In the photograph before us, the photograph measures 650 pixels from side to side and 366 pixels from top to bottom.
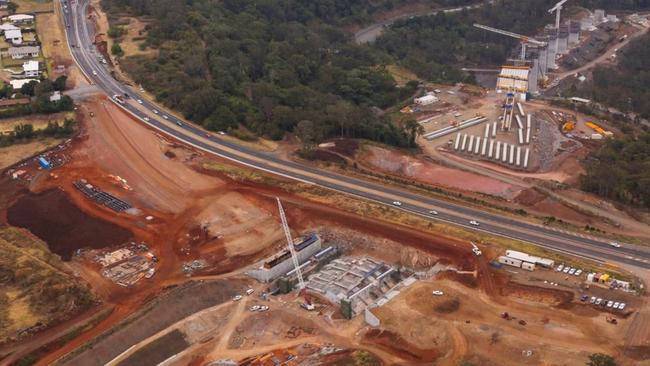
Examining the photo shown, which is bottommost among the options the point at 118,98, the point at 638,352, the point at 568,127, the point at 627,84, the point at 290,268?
the point at 290,268

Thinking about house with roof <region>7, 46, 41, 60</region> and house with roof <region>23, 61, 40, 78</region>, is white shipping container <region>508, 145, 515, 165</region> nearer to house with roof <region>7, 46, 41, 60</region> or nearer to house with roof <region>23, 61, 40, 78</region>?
house with roof <region>23, 61, 40, 78</region>

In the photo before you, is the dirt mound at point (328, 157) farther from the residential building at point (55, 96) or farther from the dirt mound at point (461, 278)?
the residential building at point (55, 96)

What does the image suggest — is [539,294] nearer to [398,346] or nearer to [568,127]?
[398,346]

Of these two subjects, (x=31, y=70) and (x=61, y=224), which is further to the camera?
(x=31, y=70)

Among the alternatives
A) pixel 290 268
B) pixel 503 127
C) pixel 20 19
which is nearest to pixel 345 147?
pixel 290 268

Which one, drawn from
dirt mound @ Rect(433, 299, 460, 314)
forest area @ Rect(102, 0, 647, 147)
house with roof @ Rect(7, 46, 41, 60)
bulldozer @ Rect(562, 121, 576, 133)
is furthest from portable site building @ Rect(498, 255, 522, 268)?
house with roof @ Rect(7, 46, 41, 60)

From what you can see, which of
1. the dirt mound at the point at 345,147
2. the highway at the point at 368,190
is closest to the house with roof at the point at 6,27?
the highway at the point at 368,190
